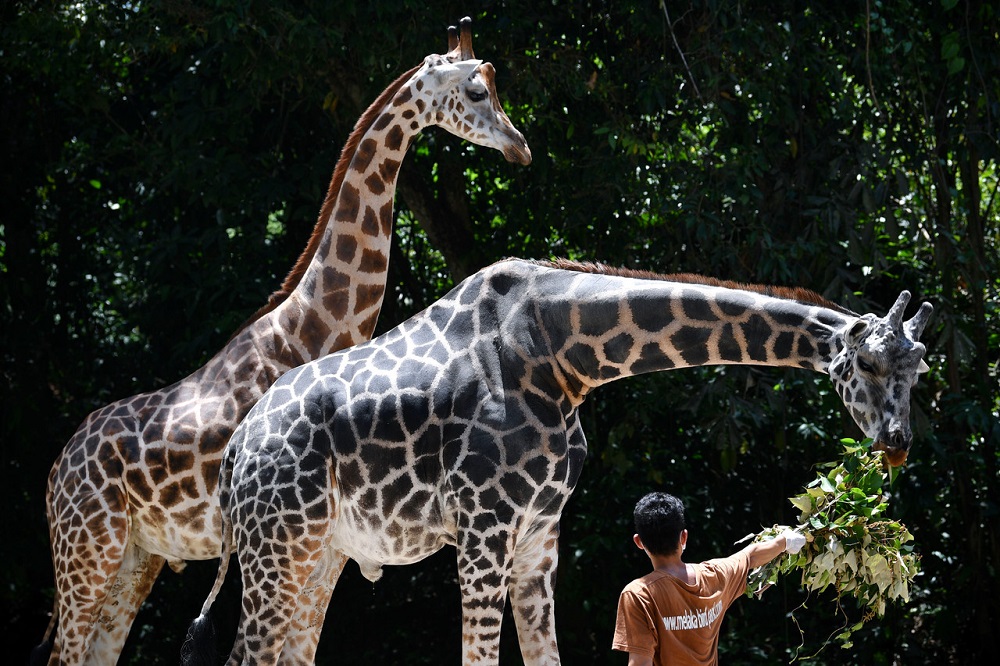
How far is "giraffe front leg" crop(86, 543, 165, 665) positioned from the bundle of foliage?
305cm

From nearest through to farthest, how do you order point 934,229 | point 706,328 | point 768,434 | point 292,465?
point 706,328
point 292,465
point 934,229
point 768,434

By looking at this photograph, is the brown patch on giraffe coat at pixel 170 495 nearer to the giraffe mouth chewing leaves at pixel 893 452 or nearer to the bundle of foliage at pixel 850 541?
the bundle of foliage at pixel 850 541

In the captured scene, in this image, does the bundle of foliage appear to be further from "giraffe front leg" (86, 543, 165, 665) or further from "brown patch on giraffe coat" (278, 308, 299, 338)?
"giraffe front leg" (86, 543, 165, 665)

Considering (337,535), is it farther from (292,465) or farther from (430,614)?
(430,614)

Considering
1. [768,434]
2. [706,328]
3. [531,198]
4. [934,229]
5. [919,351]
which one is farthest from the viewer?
[768,434]

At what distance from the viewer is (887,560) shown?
438 centimetres

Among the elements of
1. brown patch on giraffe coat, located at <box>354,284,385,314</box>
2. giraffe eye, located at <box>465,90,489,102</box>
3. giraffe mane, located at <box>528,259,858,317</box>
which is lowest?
giraffe mane, located at <box>528,259,858,317</box>

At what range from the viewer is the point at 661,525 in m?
3.79

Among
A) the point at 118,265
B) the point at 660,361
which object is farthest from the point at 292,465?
the point at 118,265

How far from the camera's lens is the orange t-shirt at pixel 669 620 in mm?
3674

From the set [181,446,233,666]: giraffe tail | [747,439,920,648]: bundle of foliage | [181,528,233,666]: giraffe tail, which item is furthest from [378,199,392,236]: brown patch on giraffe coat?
[747,439,920,648]: bundle of foliage

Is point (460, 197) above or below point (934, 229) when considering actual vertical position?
above

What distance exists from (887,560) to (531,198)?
4.66m

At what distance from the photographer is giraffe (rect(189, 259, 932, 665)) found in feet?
14.4
